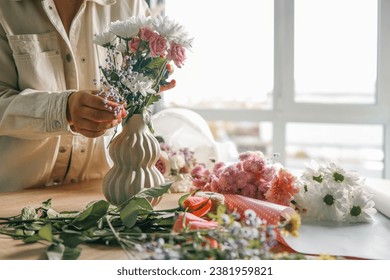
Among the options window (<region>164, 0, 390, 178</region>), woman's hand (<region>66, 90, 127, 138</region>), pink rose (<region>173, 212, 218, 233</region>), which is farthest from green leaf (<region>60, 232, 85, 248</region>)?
window (<region>164, 0, 390, 178</region>)

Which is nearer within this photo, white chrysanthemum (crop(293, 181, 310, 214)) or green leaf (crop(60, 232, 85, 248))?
green leaf (crop(60, 232, 85, 248))

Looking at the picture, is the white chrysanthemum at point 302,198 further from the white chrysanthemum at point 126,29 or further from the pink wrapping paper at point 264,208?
the white chrysanthemum at point 126,29

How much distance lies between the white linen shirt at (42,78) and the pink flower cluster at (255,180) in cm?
43

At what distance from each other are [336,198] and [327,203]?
2 cm

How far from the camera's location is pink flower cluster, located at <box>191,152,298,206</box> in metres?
1.14

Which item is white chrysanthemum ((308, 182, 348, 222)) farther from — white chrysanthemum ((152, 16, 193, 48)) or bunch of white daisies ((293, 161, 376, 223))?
white chrysanthemum ((152, 16, 193, 48))

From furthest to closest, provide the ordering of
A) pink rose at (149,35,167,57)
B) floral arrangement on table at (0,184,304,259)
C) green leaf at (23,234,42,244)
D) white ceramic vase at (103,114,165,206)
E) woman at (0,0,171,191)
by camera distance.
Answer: woman at (0,0,171,191) < white ceramic vase at (103,114,165,206) < pink rose at (149,35,167,57) < green leaf at (23,234,42,244) < floral arrangement on table at (0,184,304,259)

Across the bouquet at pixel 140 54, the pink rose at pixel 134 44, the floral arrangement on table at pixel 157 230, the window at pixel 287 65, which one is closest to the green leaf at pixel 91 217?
the floral arrangement on table at pixel 157 230

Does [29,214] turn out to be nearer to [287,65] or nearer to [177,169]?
[177,169]

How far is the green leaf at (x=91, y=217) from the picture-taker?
0.98 m

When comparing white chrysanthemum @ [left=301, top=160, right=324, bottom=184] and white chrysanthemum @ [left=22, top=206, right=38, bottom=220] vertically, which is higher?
white chrysanthemum @ [left=301, top=160, right=324, bottom=184]

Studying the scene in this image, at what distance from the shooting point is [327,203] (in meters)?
1.10

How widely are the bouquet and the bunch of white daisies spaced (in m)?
0.39

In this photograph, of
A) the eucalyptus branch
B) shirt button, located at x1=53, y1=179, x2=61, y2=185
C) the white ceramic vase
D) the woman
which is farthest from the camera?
shirt button, located at x1=53, y1=179, x2=61, y2=185
